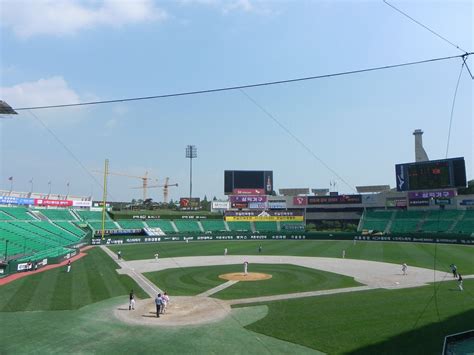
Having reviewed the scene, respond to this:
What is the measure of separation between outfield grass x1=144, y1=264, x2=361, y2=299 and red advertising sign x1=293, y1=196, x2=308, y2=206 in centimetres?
6348

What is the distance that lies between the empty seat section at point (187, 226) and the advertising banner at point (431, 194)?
50.9 meters

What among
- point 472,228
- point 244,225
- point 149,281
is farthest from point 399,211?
point 149,281

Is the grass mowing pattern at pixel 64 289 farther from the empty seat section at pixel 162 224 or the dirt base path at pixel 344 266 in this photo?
the empty seat section at pixel 162 224

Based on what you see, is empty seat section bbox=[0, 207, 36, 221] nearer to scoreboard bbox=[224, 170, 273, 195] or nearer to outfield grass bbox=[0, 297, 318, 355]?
scoreboard bbox=[224, 170, 273, 195]

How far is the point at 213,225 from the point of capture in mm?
97500

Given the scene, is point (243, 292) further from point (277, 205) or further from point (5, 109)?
point (277, 205)

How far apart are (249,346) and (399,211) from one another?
83.5 meters

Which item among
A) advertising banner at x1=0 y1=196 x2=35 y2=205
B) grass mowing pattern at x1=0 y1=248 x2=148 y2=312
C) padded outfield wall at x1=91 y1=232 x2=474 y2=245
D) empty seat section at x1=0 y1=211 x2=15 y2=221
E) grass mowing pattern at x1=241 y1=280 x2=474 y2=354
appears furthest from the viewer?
advertising banner at x1=0 y1=196 x2=35 y2=205

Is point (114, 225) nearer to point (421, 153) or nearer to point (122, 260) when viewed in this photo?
point (122, 260)

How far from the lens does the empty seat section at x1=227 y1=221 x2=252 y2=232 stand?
9614 centimetres

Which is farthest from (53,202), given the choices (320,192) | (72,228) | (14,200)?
(320,192)

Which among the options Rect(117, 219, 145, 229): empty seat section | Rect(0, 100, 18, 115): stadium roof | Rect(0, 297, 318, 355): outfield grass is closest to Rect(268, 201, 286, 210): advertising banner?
Rect(117, 219, 145, 229): empty seat section

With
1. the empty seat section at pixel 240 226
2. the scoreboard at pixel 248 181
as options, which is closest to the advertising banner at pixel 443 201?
the scoreboard at pixel 248 181

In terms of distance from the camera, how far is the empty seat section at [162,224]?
89.8 meters
